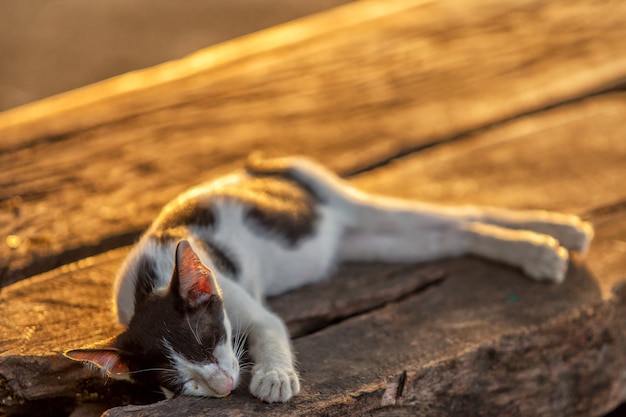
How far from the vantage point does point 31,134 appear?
3.71m

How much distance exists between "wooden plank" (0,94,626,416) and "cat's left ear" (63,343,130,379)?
4.1 inches

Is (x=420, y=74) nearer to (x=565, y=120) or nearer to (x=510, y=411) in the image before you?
(x=565, y=120)

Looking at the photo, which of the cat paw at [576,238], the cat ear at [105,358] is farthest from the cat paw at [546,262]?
the cat ear at [105,358]

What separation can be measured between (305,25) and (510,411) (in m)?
3.00

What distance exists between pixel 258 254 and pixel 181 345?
0.76m

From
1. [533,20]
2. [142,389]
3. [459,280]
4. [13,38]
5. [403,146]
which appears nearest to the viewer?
[142,389]

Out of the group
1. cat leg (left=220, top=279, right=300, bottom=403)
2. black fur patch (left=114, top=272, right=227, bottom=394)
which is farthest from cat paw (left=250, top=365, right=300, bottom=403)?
black fur patch (left=114, top=272, right=227, bottom=394)

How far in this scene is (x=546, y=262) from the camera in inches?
110

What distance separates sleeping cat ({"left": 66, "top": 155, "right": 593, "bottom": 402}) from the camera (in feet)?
6.88

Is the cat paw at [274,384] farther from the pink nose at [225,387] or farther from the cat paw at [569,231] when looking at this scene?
the cat paw at [569,231]

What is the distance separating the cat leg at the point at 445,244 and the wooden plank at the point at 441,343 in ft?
0.17

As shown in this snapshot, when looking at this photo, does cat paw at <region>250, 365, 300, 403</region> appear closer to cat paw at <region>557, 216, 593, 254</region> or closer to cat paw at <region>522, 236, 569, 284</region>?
cat paw at <region>522, 236, 569, 284</region>

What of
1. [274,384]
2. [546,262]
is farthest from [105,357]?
[546,262]

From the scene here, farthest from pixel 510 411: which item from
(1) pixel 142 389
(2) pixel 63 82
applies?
(2) pixel 63 82
